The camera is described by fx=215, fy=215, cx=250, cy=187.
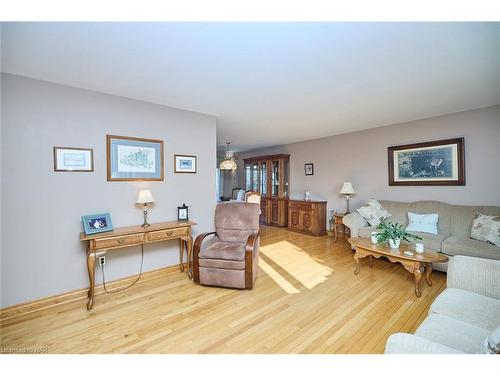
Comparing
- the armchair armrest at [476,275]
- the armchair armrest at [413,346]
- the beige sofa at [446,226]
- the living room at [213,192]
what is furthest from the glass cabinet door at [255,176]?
the armchair armrest at [413,346]

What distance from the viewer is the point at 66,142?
7.57 feet

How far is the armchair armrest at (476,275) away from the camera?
4.91 ft

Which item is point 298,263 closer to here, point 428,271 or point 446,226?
point 428,271

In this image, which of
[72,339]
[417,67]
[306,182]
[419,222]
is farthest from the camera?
[306,182]

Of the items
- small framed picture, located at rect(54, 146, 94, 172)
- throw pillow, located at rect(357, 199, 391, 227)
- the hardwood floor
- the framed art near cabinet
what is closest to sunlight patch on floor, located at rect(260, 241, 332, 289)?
the hardwood floor

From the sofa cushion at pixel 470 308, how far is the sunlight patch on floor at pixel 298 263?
1363mm

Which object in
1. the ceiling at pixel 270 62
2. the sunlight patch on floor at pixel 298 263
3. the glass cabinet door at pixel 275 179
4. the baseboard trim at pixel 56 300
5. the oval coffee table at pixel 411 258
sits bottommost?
the sunlight patch on floor at pixel 298 263

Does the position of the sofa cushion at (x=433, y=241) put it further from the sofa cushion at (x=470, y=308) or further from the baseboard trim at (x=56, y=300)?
the baseboard trim at (x=56, y=300)

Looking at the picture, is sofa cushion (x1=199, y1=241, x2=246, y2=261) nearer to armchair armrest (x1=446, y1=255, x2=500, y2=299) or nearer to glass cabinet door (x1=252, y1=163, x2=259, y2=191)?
armchair armrest (x1=446, y1=255, x2=500, y2=299)

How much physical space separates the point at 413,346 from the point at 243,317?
1430mm

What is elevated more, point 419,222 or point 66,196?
point 66,196

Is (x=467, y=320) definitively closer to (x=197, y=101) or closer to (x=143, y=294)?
(x=143, y=294)
